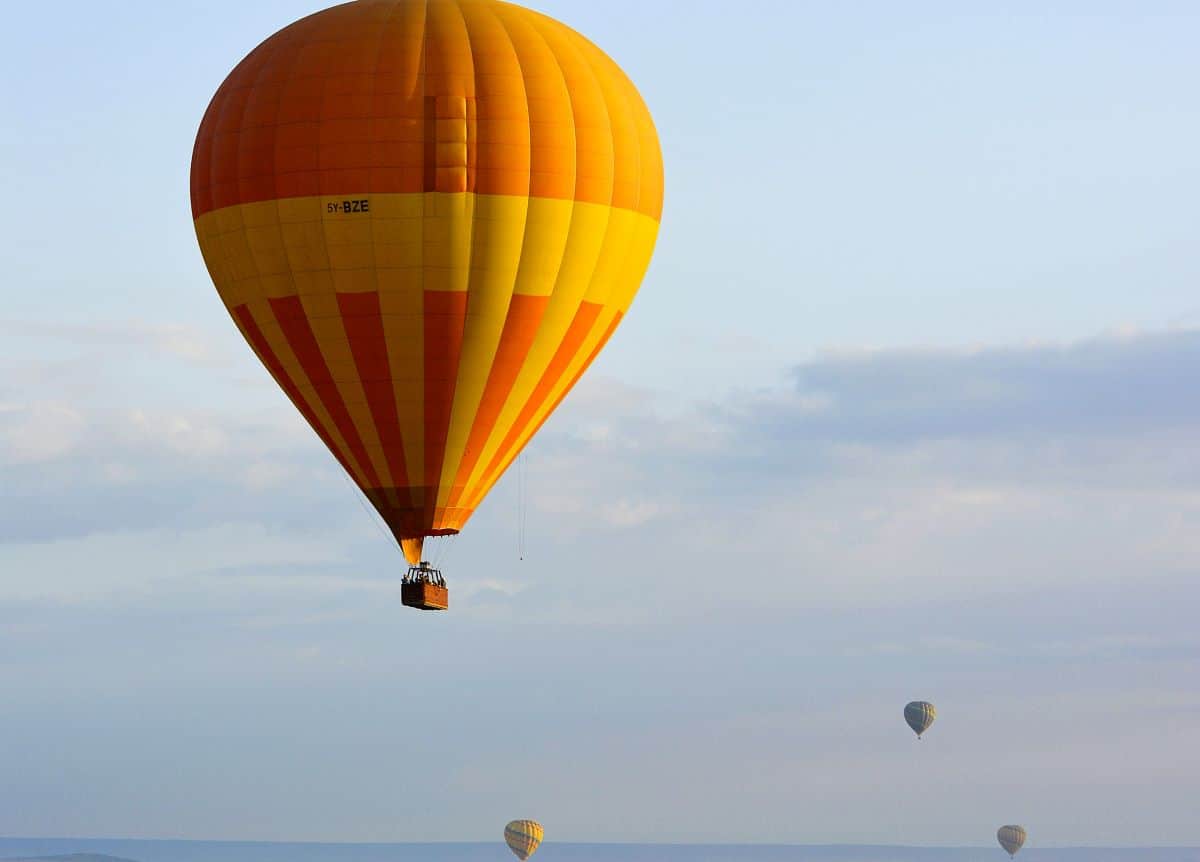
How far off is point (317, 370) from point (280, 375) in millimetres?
1318

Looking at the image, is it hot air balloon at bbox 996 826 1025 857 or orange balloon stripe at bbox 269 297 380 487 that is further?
hot air balloon at bbox 996 826 1025 857

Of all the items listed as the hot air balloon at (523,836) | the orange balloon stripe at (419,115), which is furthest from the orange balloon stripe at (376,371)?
the hot air balloon at (523,836)

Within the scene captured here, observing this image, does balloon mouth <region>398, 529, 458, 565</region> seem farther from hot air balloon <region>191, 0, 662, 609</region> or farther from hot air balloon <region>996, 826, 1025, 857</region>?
hot air balloon <region>996, 826, 1025, 857</region>

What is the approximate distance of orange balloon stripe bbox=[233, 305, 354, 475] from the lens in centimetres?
4934

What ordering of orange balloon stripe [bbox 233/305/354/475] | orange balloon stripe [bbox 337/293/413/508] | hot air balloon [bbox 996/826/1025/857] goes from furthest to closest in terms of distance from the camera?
hot air balloon [bbox 996/826/1025/857]
orange balloon stripe [bbox 233/305/354/475]
orange balloon stripe [bbox 337/293/413/508]

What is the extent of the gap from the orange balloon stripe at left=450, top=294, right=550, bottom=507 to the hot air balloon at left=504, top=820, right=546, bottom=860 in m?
60.9

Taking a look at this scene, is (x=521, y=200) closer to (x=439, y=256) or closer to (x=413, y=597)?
(x=439, y=256)

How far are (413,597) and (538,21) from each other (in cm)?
1281

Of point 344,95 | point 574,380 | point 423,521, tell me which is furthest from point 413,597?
point 344,95

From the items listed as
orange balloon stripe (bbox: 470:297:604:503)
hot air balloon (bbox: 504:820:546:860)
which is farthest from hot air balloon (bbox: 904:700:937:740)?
orange balloon stripe (bbox: 470:297:604:503)

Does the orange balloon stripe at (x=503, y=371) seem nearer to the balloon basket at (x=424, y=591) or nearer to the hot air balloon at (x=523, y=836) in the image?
the balloon basket at (x=424, y=591)

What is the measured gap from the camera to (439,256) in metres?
47.5

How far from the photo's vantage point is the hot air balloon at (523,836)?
354 feet

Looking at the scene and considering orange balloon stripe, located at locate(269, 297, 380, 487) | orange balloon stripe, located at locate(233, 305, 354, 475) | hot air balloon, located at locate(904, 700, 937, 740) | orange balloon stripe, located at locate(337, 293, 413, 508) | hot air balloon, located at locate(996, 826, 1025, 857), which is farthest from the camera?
hot air balloon, located at locate(996, 826, 1025, 857)
